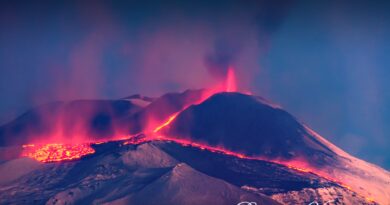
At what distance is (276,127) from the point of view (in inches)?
2066

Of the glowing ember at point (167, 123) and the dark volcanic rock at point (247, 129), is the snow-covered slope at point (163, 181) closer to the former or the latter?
the dark volcanic rock at point (247, 129)

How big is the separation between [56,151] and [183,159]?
1768 cm

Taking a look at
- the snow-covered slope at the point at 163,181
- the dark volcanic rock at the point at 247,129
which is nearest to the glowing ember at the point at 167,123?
the dark volcanic rock at the point at 247,129

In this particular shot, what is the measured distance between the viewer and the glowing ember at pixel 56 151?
5262cm

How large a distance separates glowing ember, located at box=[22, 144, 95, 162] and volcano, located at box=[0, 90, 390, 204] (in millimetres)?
116

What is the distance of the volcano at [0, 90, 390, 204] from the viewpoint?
3691cm

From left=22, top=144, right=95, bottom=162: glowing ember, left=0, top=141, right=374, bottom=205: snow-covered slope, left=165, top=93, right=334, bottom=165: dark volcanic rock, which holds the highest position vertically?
left=165, top=93, right=334, bottom=165: dark volcanic rock

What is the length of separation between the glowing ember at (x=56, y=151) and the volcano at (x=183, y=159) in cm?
12

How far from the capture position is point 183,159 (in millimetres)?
46250

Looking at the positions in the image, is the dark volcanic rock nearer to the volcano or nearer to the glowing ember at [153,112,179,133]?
the volcano

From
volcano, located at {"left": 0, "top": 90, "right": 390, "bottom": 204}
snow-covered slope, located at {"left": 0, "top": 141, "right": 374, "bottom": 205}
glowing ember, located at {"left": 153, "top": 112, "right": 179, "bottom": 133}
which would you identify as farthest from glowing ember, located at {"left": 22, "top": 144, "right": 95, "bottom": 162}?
glowing ember, located at {"left": 153, "top": 112, "right": 179, "bottom": 133}

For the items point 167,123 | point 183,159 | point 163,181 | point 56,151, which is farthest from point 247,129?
point 56,151

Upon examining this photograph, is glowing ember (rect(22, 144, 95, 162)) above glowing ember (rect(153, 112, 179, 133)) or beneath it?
beneath

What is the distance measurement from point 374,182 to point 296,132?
10053 mm
